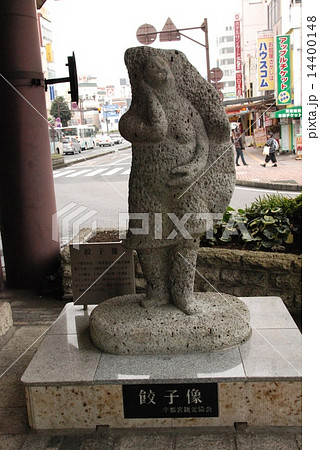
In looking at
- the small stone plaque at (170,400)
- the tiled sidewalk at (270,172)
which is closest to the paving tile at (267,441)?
the small stone plaque at (170,400)

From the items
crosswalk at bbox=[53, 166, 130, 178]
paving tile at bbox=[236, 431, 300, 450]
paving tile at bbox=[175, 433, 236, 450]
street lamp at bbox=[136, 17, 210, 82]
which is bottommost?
paving tile at bbox=[236, 431, 300, 450]

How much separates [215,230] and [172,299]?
178 centimetres

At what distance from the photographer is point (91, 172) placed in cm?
658

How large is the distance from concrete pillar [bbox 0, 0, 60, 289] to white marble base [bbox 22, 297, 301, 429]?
242cm

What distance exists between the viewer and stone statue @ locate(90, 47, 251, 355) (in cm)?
267

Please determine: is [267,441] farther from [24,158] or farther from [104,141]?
[24,158]

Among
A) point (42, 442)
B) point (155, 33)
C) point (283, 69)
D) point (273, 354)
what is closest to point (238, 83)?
point (283, 69)

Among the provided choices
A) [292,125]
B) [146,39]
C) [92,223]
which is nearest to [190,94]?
[146,39]

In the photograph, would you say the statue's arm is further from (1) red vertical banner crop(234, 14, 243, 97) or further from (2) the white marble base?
(1) red vertical banner crop(234, 14, 243, 97)

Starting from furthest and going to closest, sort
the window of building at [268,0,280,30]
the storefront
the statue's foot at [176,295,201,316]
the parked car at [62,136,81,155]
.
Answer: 1. the storefront
2. the parked car at [62,136,81,155]
3. the window of building at [268,0,280,30]
4. the statue's foot at [176,295,201,316]

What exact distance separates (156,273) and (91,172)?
3.85 metres

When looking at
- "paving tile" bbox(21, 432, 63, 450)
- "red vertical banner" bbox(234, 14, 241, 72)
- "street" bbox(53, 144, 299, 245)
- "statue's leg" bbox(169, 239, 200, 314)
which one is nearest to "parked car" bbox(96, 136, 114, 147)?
"street" bbox(53, 144, 299, 245)

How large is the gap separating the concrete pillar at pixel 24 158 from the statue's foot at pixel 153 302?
234 cm

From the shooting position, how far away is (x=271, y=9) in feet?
14.6
